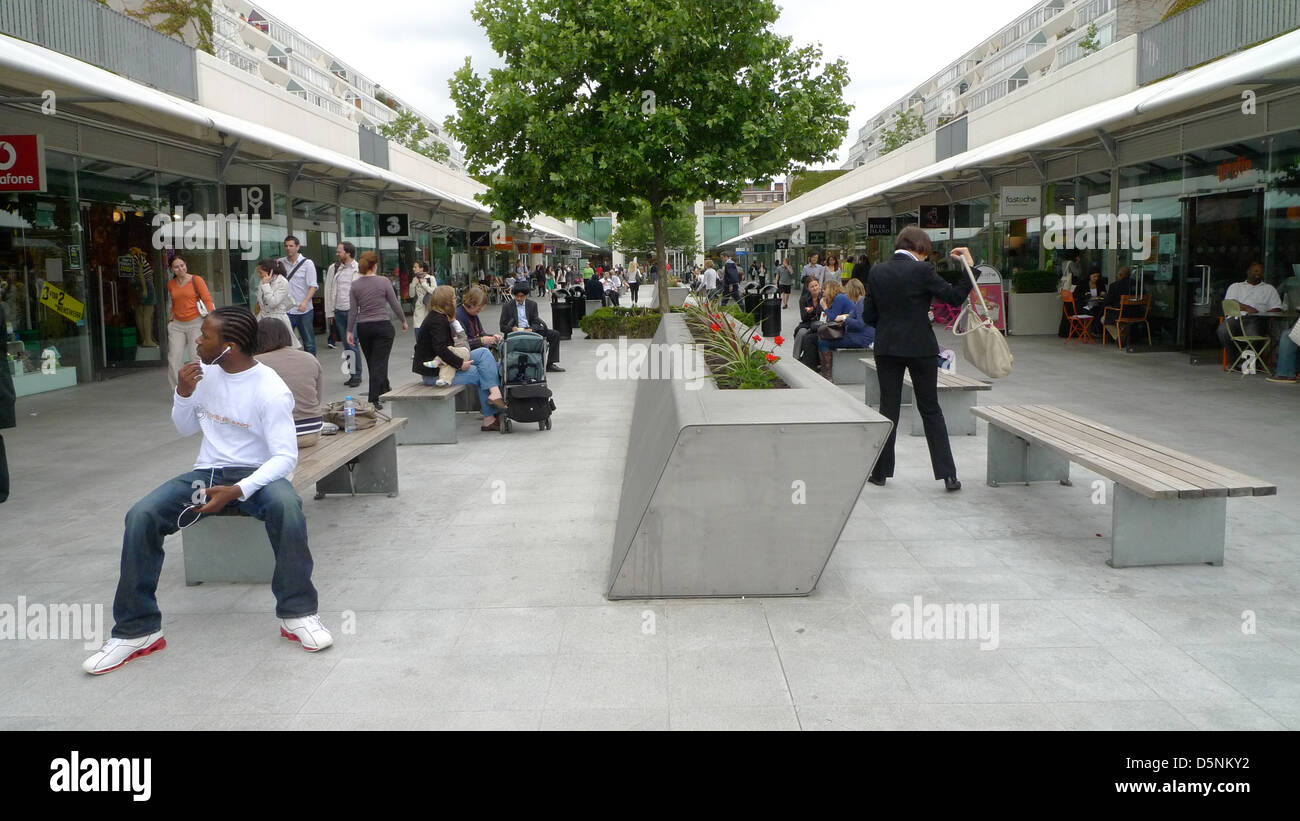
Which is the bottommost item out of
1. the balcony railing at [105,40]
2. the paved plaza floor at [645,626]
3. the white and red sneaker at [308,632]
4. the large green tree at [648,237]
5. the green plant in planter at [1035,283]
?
the paved plaza floor at [645,626]

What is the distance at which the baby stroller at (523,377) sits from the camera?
981 centimetres

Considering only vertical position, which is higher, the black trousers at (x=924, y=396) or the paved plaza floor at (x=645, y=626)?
the black trousers at (x=924, y=396)

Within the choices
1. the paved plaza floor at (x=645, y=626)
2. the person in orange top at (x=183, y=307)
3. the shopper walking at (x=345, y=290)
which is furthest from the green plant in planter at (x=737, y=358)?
the shopper walking at (x=345, y=290)

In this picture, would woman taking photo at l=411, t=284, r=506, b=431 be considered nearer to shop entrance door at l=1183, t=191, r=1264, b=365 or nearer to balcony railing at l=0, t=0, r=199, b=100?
balcony railing at l=0, t=0, r=199, b=100

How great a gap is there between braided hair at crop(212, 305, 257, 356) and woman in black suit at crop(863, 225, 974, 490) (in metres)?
3.82

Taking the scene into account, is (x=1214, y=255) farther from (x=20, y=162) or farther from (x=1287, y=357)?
(x=20, y=162)

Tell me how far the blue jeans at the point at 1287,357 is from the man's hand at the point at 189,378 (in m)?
11.9

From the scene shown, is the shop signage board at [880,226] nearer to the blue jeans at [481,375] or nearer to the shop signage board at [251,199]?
the shop signage board at [251,199]

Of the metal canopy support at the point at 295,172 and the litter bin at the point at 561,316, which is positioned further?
the litter bin at the point at 561,316

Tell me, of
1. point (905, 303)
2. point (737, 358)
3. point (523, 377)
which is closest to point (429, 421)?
point (523, 377)

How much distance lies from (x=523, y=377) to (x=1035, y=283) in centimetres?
1344

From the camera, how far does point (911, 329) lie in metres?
6.91

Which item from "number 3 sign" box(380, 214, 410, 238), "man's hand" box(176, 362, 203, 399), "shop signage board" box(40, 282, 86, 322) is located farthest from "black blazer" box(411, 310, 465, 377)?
"number 3 sign" box(380, 214, 410, 238)

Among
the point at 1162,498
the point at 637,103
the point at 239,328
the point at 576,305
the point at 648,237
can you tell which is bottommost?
the point at 1162,498
